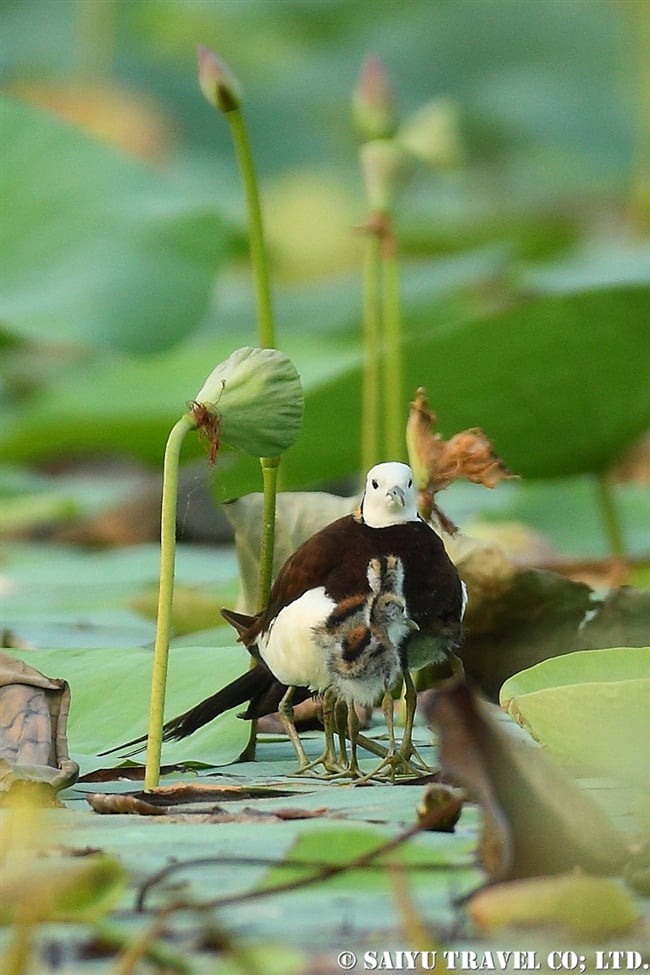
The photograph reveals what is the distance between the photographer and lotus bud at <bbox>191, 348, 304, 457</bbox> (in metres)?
1.15

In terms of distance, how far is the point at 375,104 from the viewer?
183 centimetres

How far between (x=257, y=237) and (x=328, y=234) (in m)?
5.85

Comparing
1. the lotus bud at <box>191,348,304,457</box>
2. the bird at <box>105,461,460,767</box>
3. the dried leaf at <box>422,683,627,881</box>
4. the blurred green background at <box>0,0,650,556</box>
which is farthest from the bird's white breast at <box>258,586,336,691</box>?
the blurred green background at <box>0,0,650,556</box>

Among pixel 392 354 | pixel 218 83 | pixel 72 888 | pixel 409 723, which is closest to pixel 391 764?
pixel 409 723

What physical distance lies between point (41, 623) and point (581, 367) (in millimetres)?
790

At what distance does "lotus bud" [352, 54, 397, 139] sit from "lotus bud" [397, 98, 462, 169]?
25 mm

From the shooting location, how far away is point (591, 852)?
89 cm

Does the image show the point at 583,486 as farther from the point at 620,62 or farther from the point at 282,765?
the point at 620,62

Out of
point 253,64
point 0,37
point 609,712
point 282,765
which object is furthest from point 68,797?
point 253,64

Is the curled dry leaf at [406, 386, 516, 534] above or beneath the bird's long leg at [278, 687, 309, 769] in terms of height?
above

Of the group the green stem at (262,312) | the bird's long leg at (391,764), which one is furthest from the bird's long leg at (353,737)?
the green stem at (262,312)

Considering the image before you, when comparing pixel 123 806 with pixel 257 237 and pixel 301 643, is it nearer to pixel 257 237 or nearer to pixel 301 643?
pixel 301 643

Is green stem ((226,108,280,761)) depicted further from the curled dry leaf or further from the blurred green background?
the blurred green background

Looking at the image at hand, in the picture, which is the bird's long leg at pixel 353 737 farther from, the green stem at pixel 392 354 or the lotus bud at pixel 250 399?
the green stem at pixel 392 354
